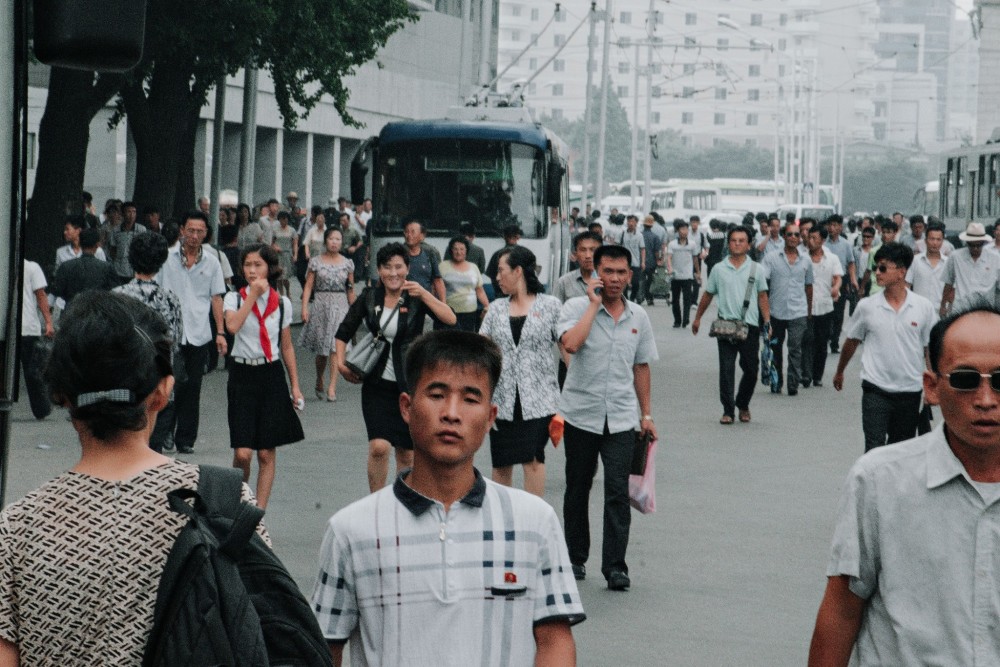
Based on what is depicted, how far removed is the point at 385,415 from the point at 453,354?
557 centimetres

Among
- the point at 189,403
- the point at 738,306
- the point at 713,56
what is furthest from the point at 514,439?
the point at 713,56

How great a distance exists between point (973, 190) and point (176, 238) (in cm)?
2323

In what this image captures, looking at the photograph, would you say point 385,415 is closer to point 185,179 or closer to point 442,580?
point 442,580

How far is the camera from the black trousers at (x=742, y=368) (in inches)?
606

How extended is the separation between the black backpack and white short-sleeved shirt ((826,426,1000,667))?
1.12m

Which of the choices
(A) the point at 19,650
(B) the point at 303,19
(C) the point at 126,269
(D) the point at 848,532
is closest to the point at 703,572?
(D) the point at 848,532

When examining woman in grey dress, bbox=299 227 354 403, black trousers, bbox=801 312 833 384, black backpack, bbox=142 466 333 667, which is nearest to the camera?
black backpack, bbox=142 466 333 667

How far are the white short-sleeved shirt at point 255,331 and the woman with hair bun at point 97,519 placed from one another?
667cm

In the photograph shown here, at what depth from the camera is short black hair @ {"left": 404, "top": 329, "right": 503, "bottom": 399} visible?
3514mm

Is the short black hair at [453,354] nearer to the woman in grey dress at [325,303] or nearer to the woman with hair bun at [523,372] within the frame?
the woman with hair bun at [523,372]

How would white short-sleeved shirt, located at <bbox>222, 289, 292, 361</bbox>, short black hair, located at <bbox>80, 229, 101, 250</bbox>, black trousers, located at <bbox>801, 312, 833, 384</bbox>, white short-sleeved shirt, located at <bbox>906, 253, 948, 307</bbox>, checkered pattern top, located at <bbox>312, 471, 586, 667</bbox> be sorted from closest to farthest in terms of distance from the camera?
checkered pattern top, located at <bbox>312, 471, 586, 667</bbox>, white short-sleeved shirt, located at <bbox>222, 289, 292, 361</bbox>, short black hair, located at <bbox>80, 229, 101, 250</bbox>, white short-sleeved shirt, located at <bbox>906, 253, 948, 307</bbox>, black trousers, located at <bbox>801, 312, 833, 384</bbox>

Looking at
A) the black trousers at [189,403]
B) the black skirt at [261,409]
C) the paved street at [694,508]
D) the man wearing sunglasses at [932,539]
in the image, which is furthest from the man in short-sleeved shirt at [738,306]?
the man wearing sunglasses at [932,539]

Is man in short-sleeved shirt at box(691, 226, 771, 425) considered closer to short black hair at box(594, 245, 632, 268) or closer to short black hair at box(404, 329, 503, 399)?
short black hair at box(594, 245, 632, 268)

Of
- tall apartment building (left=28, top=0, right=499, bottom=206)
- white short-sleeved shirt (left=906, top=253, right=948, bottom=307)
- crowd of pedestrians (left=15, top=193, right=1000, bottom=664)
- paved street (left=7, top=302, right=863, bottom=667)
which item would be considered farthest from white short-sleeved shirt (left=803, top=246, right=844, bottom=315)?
tall apartment building (left=28, top=0, right=499, bottom=206)
